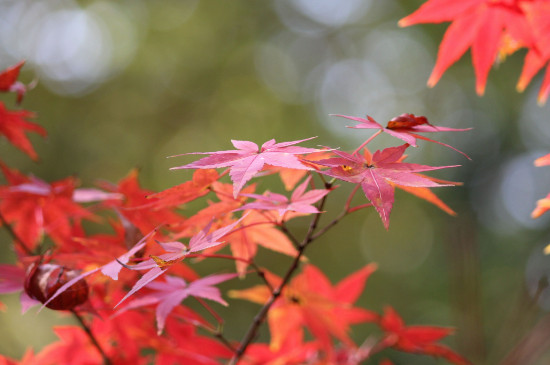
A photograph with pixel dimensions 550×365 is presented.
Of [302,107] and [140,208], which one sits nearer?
[140,208]

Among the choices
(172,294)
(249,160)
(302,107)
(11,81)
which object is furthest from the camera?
(302,107)

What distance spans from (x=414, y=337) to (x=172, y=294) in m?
0.51

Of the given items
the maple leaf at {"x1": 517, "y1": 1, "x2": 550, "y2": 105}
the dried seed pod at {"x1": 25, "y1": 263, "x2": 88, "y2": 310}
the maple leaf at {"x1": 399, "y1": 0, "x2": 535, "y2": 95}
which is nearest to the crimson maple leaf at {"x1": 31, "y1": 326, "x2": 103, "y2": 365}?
the dried seed pod at {"x1": 25, "y1": 263, "x2": 88, "y2": 310}

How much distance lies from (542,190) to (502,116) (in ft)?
3.77

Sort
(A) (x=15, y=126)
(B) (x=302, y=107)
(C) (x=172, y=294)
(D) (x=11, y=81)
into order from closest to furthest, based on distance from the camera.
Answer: (C) (x=172, y=294) → (D) (x=11, y=81) → (A) (x=15, y=126) → (B) (x=302, y=107)

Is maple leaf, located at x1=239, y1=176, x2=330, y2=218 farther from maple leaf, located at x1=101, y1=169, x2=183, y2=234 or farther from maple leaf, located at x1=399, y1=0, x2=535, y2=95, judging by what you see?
maple leaf, located at x1=399, y1=0, x2=535, y2=95

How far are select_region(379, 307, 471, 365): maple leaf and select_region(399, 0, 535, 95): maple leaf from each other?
446mm

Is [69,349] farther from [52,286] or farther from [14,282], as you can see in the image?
[52,286]

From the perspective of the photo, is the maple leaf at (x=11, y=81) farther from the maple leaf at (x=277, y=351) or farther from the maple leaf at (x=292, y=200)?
the maple leaf at (x=277, y=351)

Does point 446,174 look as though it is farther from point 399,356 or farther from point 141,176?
point 141,176

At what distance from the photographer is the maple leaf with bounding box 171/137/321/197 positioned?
442 millimetres

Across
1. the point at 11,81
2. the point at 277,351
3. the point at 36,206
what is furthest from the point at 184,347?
the point at 11,81

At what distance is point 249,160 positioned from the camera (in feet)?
1.54

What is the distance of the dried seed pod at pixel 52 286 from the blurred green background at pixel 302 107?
3.90 m
